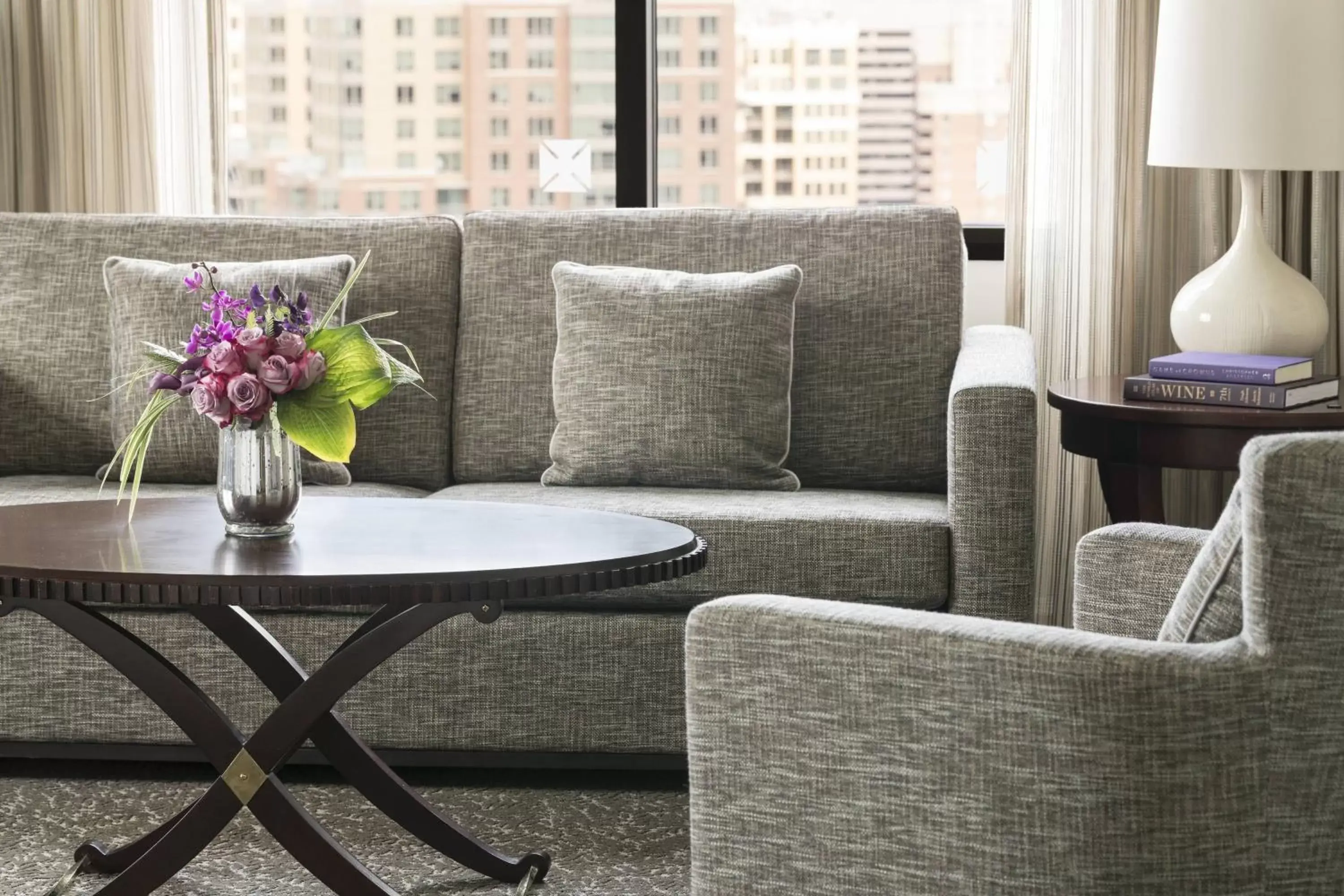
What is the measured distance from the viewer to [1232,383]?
2.68 metres

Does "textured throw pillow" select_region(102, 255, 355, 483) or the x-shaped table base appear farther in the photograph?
"textured throw pillow" select_region(102, 255, 355, 483)

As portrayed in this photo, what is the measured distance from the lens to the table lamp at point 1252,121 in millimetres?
2723

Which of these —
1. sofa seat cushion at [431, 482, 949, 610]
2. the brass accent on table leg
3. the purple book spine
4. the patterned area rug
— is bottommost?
the patterned area rug

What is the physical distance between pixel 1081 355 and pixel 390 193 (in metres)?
1.73

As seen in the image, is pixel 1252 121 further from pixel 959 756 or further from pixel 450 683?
pixel 959 756

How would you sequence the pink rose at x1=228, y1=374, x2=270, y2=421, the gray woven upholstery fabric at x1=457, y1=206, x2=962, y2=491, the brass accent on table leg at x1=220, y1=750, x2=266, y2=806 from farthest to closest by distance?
the gray woven upholstery fabric at x1=457, y1=206, x2=962, y2=491 < the pink rose at x1=228, y1=374, x2=270, y2=421 < the brass accent on table leg at x1=220, y1=750, x2=266, y2=806

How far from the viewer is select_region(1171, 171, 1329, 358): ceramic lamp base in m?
2.82

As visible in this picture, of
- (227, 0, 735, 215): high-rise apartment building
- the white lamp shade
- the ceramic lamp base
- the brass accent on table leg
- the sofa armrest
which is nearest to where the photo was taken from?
the brass accent on table leg

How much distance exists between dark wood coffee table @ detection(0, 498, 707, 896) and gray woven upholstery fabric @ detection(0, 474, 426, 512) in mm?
627

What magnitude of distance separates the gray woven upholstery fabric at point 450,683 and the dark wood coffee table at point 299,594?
395 mm

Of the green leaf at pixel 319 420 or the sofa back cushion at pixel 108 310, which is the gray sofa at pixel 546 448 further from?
the green leaf at pixel 319 420

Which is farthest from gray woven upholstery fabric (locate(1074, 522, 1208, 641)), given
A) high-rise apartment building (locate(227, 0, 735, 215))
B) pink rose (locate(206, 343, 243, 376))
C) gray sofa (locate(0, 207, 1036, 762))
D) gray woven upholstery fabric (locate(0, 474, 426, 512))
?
high-rise apartment building (locate(227, 0, 735, 215))

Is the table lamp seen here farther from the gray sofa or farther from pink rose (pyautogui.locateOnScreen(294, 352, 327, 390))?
pink rose (pyautogui.locateOnScreen(294, 352, 327, 390))

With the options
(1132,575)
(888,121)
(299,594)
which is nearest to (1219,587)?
(1132,575)
